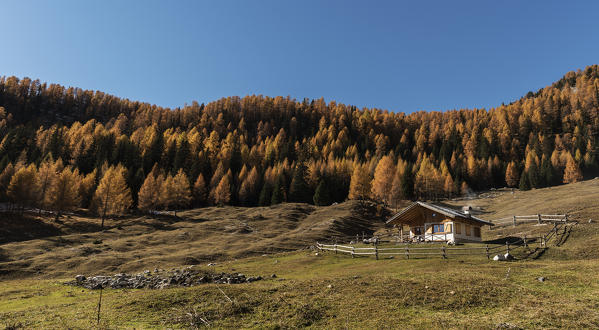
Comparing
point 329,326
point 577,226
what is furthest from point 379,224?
point 329,326

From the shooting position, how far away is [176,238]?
6419 centimetres

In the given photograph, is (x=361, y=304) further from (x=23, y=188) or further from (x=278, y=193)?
(x=23, y=188)

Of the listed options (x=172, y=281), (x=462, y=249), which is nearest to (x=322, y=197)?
(x=462, y=249)

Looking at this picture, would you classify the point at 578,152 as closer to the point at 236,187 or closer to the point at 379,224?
the point at 379,224

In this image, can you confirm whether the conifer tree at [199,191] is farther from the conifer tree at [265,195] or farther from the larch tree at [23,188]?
the larch tree at [23,188]

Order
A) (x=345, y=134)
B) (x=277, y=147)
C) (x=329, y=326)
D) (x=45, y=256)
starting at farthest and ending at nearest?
(x=345, y=134), (x=277, y=147), (x=45, y=256), (x=329, y=326)

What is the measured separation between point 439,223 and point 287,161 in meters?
99.3

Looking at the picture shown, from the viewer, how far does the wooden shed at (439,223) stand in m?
43.7

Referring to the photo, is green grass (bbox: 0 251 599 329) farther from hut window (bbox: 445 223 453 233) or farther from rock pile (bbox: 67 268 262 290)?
hut window (bbox: 445 223 453 233)

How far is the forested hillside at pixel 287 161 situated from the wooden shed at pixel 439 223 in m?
46.8

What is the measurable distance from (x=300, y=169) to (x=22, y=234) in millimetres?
74824

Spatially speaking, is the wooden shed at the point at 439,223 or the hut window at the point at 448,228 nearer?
the wooden shed at the point at 439,223

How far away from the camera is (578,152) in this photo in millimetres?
125250

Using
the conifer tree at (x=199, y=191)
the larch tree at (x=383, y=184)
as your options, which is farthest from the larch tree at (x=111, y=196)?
the larch tree at (x=383, y=184)
